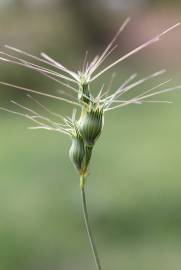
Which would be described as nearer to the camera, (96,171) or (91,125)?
(91,125)

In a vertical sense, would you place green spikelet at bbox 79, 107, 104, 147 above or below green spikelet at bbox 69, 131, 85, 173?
above

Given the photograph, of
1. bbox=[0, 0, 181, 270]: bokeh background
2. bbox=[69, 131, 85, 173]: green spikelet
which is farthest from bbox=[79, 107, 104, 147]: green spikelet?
bbox=[0, 0, 181, 270]: bokeh background

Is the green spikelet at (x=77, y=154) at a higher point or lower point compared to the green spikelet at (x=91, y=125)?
lower

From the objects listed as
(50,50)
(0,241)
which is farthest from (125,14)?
(0,241)

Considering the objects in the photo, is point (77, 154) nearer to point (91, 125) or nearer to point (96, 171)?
point (91, 125)

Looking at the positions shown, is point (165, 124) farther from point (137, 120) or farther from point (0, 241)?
point (0, 241)

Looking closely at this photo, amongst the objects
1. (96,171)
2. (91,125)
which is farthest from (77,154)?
(96,171)

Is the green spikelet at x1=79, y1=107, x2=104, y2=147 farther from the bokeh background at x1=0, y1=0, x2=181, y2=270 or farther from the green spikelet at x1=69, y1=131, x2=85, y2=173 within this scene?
the bokeh background at x1=0, y1=0, x2=181, y2=270

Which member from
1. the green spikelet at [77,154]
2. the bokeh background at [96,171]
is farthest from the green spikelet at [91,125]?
the bokeh background at [96,171]

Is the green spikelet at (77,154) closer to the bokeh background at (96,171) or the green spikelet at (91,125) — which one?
the green spikelet at (91,125)
